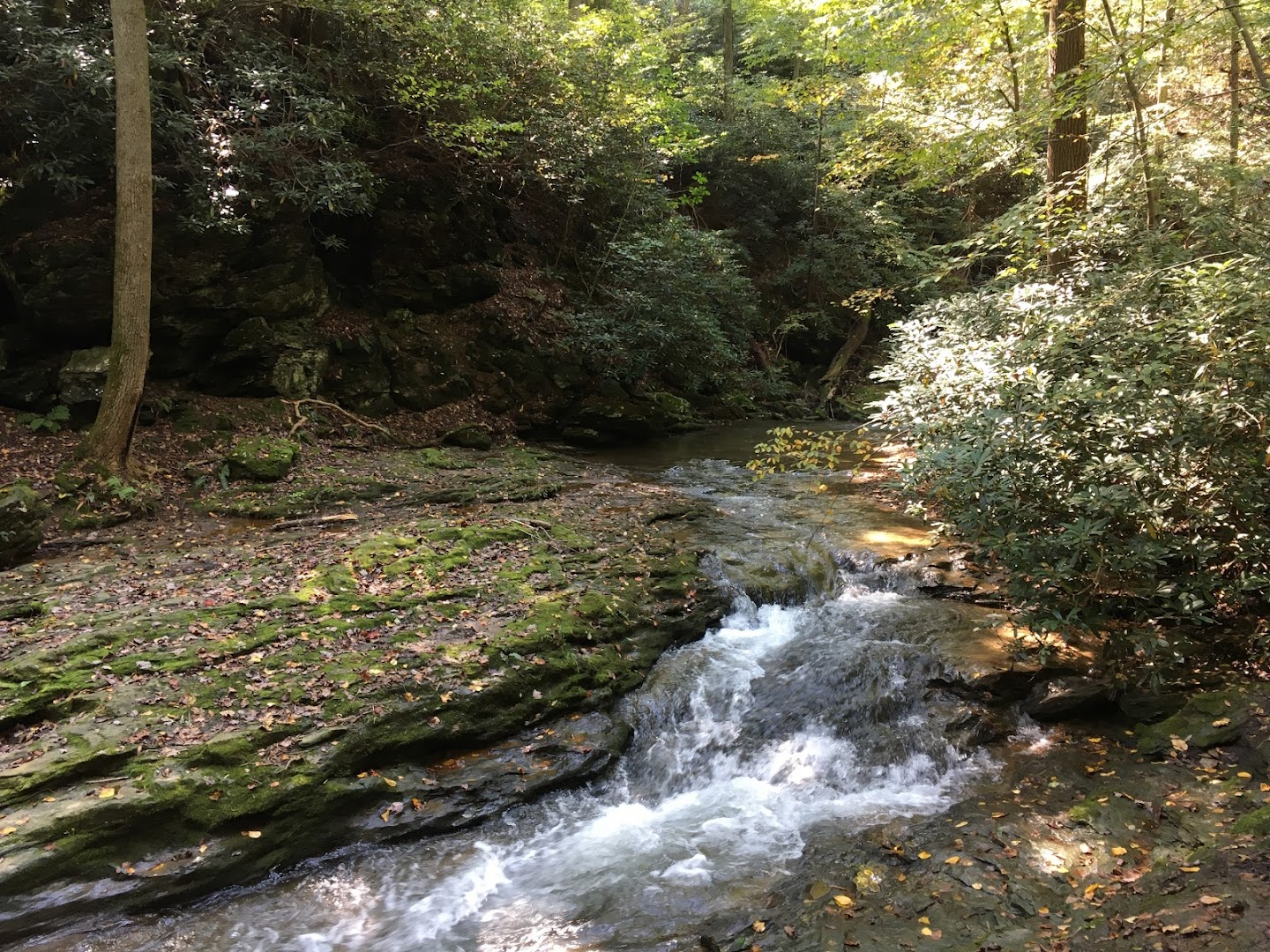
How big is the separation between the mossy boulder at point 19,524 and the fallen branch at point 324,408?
3.99 metres

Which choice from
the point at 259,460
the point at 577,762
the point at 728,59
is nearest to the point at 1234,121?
the point at 577,762

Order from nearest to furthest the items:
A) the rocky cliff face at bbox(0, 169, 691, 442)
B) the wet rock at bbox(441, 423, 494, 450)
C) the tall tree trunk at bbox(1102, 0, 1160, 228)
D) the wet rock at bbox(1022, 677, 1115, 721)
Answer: the wet rock at bbox(1022, 677, 1115, 721), the tall tree trunk at bbox(1102, 0, 1160, 228), the rocky cliff face at bbox(0, 169, 691, 442), the wet rock at bbox(441, 423, 494, 450)

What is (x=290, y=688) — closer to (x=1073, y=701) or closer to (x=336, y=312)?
(x=1073, y=701)

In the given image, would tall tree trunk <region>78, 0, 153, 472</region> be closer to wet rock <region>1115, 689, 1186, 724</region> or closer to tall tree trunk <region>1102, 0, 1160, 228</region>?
tall tree trunk <region>1102, 0, 1160, 228</region>

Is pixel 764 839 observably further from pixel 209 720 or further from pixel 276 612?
pixel 276 612

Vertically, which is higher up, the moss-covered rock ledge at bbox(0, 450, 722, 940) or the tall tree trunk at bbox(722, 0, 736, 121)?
the tall tree trunk at bbox(722, 0, 736, 121)

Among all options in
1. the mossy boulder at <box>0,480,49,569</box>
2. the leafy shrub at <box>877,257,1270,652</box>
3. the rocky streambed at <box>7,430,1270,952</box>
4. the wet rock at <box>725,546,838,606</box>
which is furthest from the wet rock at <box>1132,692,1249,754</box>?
the mossy boulder at <box>0,480,49,569</box>

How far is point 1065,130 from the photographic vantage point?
346 inches

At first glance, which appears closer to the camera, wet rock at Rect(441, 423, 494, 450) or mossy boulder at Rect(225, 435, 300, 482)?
mossy boulder at Rect(225, 435, 300, 482)

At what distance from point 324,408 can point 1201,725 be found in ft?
39.8

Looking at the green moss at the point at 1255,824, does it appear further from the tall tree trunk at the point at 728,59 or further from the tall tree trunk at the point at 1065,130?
the tall tree trunk at the point at 728,59

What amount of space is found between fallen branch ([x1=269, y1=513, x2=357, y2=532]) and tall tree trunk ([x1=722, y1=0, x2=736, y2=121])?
1923 cm

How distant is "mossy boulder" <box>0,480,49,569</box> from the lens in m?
6.84

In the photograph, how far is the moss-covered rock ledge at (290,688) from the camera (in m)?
4.38
